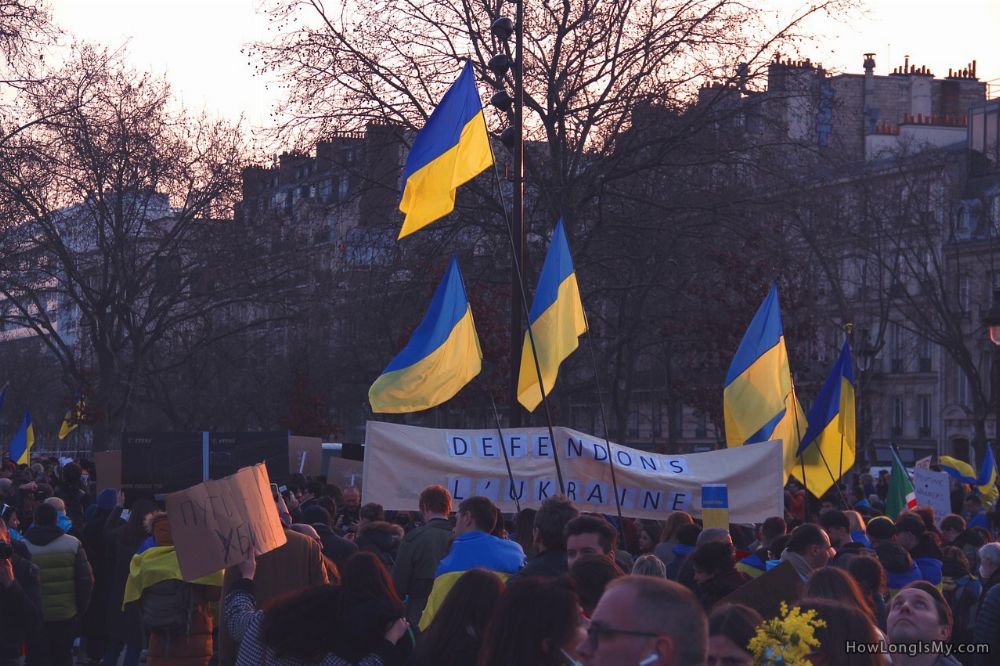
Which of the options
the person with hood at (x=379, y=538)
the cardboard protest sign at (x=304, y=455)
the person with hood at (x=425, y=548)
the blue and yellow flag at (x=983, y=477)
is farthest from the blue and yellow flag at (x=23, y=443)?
the person with hood at (x=425, y=548)

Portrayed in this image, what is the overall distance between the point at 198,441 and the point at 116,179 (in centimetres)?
1482

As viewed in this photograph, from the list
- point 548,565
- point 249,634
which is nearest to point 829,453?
point 548,565

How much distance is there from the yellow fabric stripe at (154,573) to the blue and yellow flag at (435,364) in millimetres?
3971

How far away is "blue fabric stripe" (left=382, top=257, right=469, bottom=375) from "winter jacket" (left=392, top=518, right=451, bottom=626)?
326 cm

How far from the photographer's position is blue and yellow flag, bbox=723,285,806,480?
14.1 metres

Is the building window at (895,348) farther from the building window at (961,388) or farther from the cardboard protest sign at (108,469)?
the cardboard protest sign at (108,469)

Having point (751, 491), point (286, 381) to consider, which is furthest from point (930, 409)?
point (751, 491)

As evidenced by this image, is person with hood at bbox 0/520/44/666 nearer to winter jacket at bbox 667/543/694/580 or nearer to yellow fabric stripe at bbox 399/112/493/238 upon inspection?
winter jacket at bbox 667/543/694/580

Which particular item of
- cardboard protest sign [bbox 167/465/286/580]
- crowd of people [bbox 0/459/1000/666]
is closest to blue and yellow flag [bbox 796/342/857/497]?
crowd of people [bbox 0/459/1000/666]

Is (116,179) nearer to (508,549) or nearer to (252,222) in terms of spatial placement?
(252,222)

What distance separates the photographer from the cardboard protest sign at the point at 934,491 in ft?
50.9

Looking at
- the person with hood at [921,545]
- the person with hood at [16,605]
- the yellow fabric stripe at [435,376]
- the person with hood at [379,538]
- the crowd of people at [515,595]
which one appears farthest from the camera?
the yellow fabric stripe at [435,376]

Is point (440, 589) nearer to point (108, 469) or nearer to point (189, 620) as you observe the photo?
point (189, 620)

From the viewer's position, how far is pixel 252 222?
35.0 meters
